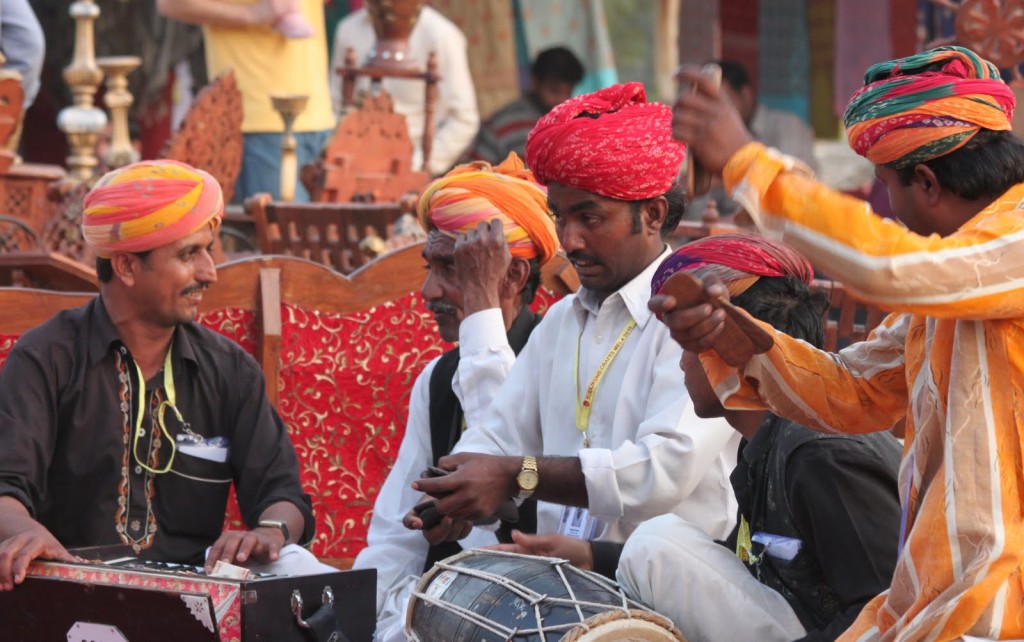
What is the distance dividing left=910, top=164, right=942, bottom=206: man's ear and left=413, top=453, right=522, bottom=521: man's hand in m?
1.37

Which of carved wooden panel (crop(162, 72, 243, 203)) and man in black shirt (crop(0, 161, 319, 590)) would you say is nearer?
man in black shirt (crop(0, 161, 319, 590))

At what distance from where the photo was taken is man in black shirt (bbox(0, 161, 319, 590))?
504 cm

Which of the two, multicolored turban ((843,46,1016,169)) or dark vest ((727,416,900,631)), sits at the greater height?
multicolored turban ((843,46,1016,169))

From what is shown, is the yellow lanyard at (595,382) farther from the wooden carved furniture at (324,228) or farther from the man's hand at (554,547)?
the wooden carved furniture at (324,228)

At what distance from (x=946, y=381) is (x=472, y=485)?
130 cm

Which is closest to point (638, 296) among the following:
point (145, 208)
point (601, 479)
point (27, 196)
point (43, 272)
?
point (601, 479)

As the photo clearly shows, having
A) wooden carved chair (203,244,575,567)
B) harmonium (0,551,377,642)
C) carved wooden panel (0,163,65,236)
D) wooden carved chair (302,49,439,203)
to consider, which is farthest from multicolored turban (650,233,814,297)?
carved wooden panel (0,163,65,236)

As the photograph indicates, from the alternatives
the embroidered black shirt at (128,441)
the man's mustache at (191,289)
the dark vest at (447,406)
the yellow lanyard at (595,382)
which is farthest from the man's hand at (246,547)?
the yellow lanyard at (595,382)

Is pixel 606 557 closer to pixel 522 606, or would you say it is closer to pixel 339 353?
pixel 522 606

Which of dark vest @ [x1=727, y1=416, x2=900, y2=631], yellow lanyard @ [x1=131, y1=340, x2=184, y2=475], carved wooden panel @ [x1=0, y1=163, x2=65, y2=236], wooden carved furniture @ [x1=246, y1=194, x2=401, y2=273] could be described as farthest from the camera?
carved wooden panel @ [x1=0, y1=163, x2=65, y2=236]

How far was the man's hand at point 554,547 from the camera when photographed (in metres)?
3.89

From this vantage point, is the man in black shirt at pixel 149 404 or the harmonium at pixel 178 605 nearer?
the harmonium at pixel 178 605

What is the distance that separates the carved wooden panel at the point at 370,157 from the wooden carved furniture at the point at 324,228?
84cm

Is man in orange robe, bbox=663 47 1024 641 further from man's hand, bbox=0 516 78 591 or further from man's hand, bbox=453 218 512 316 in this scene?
man's hand, bbox=0 516 78 591
